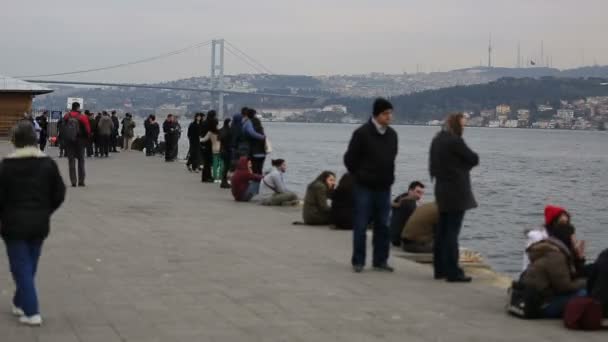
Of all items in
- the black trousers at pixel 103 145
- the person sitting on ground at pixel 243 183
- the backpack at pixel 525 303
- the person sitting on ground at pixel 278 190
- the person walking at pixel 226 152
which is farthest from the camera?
the black trousers at pixel 103 145

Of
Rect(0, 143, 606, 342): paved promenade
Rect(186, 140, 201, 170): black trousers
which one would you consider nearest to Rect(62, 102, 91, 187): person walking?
Rect(0, 143, 606, 342): paved promenade

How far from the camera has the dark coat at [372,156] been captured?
10.4m

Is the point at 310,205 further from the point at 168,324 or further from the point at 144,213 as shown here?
the point at 168,324

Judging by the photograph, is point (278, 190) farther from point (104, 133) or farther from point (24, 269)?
point (104, 133)

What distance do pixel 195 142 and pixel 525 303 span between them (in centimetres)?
1957

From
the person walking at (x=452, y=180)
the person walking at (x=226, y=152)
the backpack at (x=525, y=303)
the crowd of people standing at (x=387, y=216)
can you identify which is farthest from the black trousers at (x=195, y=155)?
the backpack at (x=525, y=303)

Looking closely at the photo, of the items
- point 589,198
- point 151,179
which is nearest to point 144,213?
point 151,179

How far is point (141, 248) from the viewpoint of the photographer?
12070 mm

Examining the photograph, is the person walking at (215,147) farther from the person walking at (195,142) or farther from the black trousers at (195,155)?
the black trousers at (195,155)

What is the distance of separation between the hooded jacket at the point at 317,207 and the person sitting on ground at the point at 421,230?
2.30m

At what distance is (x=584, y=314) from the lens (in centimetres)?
776

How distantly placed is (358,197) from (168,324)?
324cm

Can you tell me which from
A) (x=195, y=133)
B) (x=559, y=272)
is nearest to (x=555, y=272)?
(x=559, y=272)

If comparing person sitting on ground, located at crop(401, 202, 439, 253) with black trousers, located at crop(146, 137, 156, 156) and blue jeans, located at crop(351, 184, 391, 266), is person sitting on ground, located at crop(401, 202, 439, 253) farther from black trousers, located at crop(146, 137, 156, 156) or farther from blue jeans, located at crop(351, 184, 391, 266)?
black trousers, located at crop(146, 137, 156, 156)
